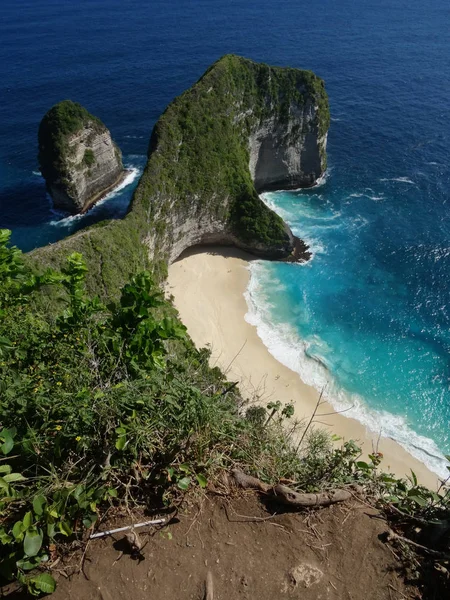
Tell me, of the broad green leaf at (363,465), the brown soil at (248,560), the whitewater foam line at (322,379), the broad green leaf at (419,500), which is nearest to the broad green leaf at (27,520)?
the brown soil at (248,560)

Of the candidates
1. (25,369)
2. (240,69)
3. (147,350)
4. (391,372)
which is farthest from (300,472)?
(240,69)

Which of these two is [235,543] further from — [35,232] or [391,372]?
[35,232]

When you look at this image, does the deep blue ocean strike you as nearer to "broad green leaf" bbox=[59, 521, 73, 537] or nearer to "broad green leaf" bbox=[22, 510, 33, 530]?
"broad green leaf" bbox=[59, 521, 73, 537]

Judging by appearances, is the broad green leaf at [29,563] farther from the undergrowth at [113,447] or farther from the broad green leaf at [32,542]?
the broad green leaf at [32,542]

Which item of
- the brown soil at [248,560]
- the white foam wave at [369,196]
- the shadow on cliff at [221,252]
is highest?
the brown soil at [248,560]

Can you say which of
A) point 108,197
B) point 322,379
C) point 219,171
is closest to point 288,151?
point 219,171

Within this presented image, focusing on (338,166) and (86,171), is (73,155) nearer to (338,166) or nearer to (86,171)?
(86,171)
